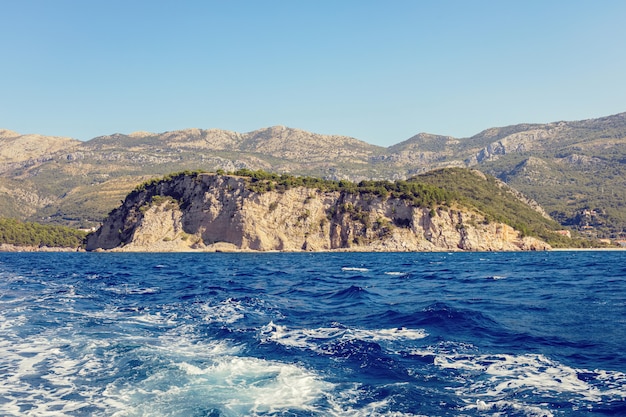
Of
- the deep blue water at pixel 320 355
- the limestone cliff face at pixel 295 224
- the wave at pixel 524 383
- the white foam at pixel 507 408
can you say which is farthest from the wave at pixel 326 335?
the limestone cliff face at pixel 295 224

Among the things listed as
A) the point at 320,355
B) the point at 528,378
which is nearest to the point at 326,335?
the point at 320,355

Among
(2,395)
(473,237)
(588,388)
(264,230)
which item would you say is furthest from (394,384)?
(473,237)

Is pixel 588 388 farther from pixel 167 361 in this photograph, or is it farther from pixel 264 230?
pixel 264 230

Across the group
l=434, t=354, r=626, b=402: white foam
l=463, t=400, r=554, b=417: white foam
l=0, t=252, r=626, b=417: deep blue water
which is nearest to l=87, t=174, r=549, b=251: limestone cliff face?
l=0, t=252, r=626, b=417: deep blue water

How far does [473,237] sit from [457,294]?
119898 mm

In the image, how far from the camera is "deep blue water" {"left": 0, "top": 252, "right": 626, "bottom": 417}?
14922 millimetres

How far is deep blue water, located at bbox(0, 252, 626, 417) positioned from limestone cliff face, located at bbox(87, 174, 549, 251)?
11027 centimetres

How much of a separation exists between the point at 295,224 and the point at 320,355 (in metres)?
132

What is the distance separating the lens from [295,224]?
152375 millimetres

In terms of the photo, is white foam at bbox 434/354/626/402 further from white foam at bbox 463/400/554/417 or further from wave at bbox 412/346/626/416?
white foam at bbox 463/400/554/417

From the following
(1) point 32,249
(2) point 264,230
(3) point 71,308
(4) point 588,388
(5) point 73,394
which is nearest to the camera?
(4) point 588,388

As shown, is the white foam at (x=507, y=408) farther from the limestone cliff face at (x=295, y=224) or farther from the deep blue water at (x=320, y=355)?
the limestone cliff face at (x=295, y=224)

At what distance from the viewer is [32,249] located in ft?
631

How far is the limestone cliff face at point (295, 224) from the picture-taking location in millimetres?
147375
